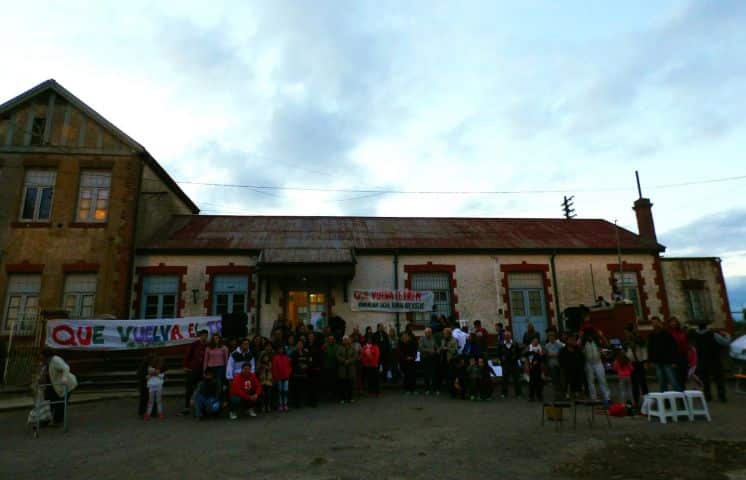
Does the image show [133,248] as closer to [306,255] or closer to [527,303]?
[306,255]

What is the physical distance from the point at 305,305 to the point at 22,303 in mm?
9632

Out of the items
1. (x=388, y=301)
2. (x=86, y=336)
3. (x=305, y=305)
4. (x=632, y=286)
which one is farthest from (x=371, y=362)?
(x=632, y=286)

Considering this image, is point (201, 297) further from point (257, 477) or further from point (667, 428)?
point (667, 428)

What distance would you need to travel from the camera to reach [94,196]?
16.4 metres

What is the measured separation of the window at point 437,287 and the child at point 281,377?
7904mm

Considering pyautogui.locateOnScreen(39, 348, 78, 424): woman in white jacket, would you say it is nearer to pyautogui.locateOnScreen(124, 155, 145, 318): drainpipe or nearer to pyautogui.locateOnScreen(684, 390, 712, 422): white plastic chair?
pyautogui.locateOnScreen(124, 155, 145, 318): drainpipe

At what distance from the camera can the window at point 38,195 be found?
15938 mm

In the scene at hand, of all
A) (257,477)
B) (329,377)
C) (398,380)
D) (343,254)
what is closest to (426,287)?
(343,254)

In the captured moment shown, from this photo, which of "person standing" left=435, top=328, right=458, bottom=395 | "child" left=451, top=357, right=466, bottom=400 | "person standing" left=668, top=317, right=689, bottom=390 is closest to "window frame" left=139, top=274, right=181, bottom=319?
"person standing" left=435, top=328, right=458, bottom=395

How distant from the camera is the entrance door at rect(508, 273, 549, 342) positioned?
17.8 metres

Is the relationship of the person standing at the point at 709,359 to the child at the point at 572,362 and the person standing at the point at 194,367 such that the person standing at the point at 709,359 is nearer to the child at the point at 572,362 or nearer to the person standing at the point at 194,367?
the child at the point at 572,362

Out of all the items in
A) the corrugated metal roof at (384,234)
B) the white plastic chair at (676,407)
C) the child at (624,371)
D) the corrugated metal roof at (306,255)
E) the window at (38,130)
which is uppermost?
the window at (38,130)

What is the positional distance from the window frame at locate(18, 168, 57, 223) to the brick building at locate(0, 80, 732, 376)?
0.04 metres

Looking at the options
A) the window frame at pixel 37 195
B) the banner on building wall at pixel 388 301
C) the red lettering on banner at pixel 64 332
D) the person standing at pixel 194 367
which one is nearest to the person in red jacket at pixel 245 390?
the person standing at pixel 194 367
